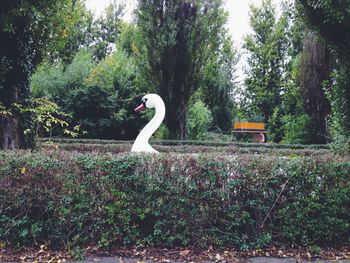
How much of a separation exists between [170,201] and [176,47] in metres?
12.2

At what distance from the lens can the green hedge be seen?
398 cm

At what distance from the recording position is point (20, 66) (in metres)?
6.90

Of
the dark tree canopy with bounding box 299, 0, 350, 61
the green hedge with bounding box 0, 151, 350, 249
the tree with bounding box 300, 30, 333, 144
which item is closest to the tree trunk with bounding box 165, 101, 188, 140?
A: the tree with bounding box 300, 30, 333, 144

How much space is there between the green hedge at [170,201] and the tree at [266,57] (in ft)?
84.7

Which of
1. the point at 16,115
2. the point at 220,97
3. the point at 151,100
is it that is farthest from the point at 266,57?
the point at 16,115

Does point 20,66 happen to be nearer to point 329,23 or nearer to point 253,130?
point 329,23

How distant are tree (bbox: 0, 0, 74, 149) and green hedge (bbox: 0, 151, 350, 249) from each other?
2770 mm

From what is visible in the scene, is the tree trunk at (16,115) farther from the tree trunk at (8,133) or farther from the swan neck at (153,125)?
the swan neck at (153,125)

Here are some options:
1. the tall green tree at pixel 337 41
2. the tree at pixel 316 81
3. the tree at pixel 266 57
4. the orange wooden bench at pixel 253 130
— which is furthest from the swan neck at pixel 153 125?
the tree at pixel 266 57

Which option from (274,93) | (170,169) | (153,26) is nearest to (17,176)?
(170,169)

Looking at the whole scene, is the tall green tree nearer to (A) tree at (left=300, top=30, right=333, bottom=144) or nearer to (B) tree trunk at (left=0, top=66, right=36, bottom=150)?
(B) tree trunk at (left=0, top=66, right=36, bottom=150)

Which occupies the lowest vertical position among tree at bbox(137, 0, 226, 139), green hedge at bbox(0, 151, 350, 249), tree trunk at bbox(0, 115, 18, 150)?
green hedge at bbox(0, 151, 350, 249)

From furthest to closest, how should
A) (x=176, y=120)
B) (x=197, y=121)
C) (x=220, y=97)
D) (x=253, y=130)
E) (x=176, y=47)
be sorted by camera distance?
(x=220, y=97)
(x=253, y=130)
(x=197, y=121)
(x=176, y=120)
(x=176, y=47)

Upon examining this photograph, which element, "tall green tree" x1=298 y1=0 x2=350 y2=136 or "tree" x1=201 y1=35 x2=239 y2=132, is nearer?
"tall green tree" x1=298 y1=0 x2=350 y2=136
